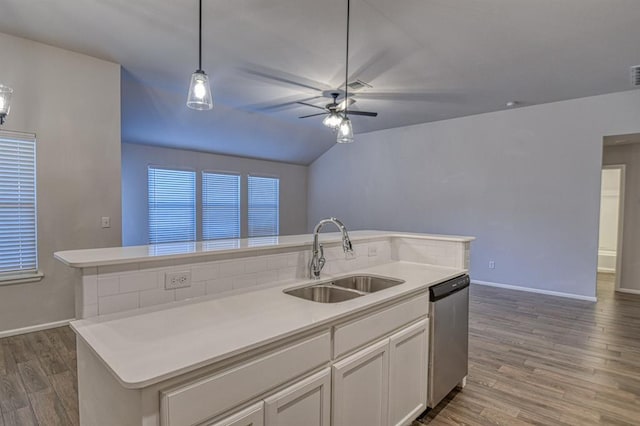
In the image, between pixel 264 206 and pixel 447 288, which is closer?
pixel 447 288

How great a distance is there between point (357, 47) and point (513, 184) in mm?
3728

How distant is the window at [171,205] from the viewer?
6.35m

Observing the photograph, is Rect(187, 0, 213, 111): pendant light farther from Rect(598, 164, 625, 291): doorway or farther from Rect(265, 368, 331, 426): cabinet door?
Rect(598, 164, 625, 291): doorway

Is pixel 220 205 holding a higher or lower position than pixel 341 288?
higher

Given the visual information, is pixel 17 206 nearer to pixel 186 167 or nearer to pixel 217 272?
pixel 217 272

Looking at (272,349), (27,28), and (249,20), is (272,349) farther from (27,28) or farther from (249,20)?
(27,28)

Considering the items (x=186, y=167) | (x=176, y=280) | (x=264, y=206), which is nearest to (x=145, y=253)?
(x=176, y=280)

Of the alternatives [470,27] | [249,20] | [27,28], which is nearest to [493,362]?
[470,27]

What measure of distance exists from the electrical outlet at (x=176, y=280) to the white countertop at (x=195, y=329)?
0.09 metres

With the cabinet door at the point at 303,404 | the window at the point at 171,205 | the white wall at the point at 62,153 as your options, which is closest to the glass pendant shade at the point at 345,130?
the cabinet door at the point at 303,404

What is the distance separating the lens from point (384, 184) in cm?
732

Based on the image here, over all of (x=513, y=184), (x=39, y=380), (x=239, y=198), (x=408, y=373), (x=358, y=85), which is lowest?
(x=39, y=380)

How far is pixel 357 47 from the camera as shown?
342 centimetres

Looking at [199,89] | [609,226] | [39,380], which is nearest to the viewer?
[199,89]
